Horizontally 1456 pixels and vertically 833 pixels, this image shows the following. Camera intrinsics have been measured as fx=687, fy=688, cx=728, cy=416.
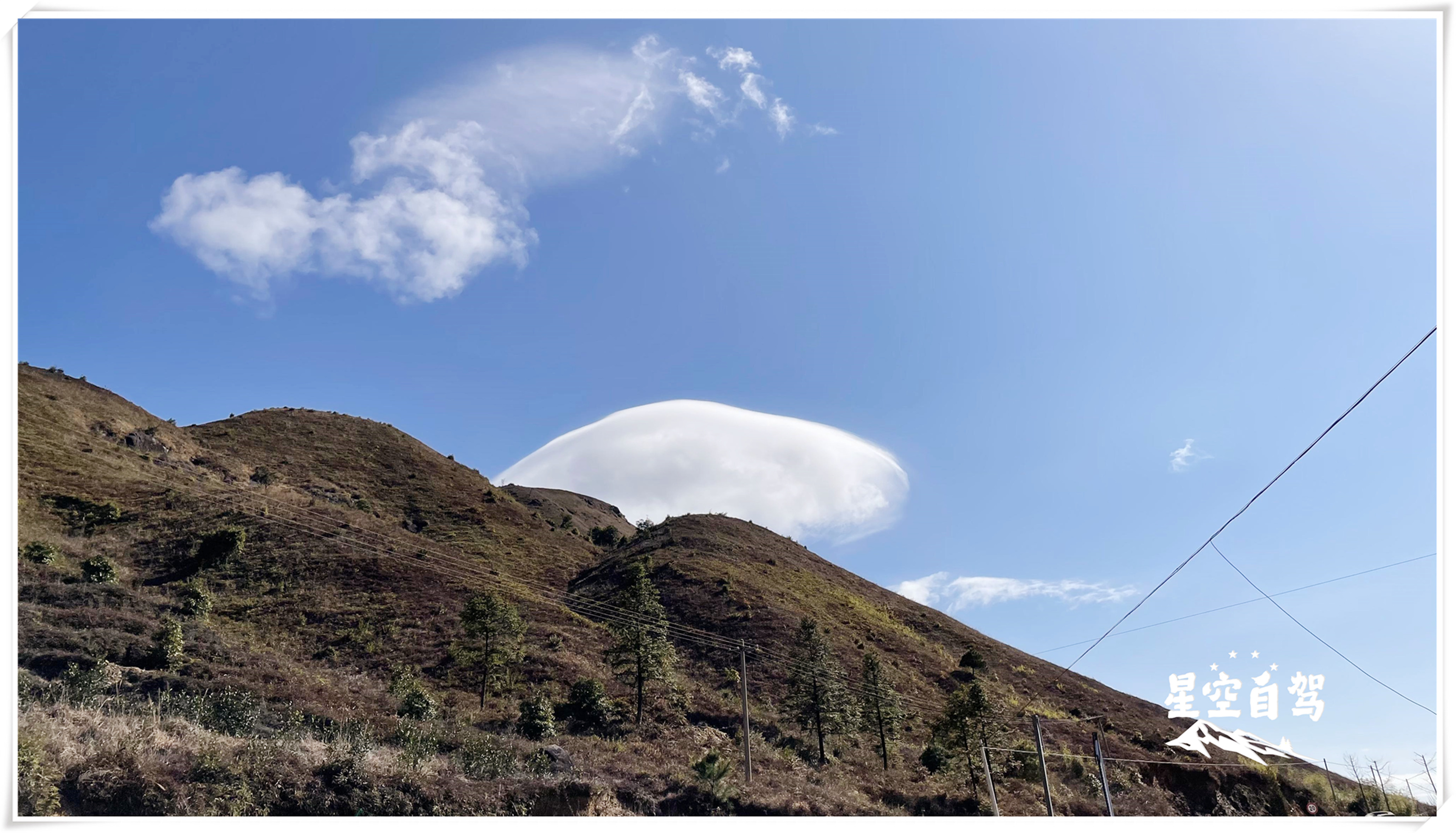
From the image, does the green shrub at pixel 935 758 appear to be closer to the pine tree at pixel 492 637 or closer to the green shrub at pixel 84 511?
the pine tree at pixel 492 637

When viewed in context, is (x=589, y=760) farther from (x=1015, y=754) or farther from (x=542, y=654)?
(x=1015, y=754)

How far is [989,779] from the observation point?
108 feet

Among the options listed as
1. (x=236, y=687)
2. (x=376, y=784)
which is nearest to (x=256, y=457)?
(x=236, y=687)

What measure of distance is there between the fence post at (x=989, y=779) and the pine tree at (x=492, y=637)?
28583 millimetres

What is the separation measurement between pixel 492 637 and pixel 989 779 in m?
30.6

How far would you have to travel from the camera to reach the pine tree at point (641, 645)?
43.7m

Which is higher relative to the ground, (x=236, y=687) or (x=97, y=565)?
(x=97, y=565)

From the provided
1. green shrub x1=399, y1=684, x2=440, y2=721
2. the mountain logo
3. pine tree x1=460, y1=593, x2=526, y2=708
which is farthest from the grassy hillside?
the mountain logo

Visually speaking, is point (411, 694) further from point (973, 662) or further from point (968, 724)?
point (973, 662)

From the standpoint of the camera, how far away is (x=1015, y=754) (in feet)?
148

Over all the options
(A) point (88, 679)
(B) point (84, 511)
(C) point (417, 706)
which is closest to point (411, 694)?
(C) point (417, 706)

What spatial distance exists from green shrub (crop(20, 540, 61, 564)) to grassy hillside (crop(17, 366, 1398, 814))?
266 millimetres

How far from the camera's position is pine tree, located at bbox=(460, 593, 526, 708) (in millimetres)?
43469

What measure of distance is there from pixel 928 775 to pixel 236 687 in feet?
121
